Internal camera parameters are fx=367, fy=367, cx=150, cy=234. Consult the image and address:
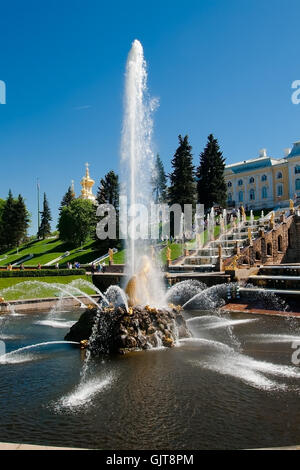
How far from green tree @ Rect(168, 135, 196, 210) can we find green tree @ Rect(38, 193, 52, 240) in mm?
43143

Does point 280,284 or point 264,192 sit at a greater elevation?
point 264,192

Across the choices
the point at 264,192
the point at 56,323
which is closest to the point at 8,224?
the point at 264,192

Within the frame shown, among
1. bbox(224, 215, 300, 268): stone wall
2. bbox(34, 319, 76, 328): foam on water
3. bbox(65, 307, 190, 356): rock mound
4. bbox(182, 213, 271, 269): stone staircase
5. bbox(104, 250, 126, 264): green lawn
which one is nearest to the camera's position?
bbox(65, 307, 190, 356): rock mound

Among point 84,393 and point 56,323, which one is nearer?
point 84,393

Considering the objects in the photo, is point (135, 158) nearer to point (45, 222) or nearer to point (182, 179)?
point (182, 179)

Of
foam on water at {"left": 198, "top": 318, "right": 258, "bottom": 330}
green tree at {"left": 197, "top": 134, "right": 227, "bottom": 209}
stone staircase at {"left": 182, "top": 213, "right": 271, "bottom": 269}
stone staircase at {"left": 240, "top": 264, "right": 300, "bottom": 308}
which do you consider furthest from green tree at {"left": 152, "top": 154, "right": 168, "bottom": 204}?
foam on water at {"left": 198, "top": 318, "right": 258, "bottom": 330}

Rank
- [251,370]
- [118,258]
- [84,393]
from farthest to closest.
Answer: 1. [118,258]
2. [251,370]
3. [84,393]

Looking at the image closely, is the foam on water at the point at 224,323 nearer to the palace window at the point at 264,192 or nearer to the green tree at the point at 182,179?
the green tree at the point at 182,179

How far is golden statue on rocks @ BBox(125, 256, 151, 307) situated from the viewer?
42.5 feet

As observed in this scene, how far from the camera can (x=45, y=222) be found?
301 ft

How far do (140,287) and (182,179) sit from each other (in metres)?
40.3

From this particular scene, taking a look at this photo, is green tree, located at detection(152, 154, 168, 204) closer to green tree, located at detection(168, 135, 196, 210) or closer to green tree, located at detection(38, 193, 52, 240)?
green tree, located at detection(168, 135, 196, 210)
